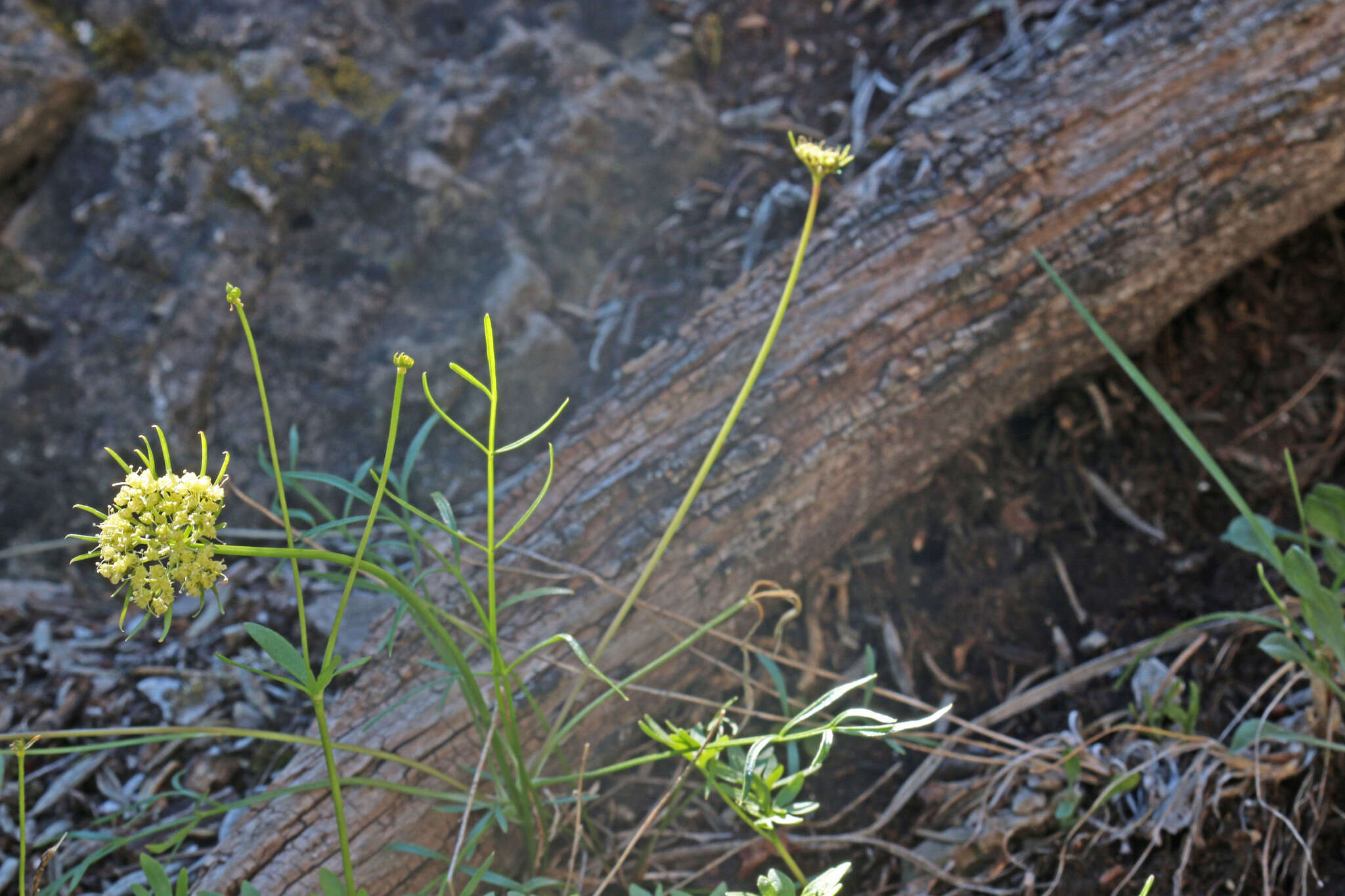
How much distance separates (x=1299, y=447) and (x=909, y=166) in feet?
3.38

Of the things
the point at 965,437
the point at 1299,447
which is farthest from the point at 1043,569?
the point at 1299,447

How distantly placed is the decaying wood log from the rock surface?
69 cm

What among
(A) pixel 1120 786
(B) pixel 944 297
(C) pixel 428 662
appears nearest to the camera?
(C) pixel 428 662

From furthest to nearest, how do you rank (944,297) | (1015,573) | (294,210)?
(294,210) → (1015,573) → (944,297)

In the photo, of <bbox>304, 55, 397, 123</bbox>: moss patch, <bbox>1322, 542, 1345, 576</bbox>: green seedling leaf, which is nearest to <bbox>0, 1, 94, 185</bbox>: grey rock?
<bbox>304, 55, 397, 123</bbox>: moss patch

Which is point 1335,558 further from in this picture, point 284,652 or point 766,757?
point 284,652

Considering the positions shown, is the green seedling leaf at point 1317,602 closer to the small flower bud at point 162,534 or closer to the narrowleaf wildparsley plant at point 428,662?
the narrowleaf wildparsley plant at point 428,662

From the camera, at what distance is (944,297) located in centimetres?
156

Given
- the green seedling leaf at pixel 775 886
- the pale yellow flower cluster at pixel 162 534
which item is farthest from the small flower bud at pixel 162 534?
the green seedling leaf at pixel 775 886

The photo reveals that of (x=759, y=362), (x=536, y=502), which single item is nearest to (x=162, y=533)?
(x=536, y=502)

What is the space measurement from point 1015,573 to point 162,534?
1.57 metres

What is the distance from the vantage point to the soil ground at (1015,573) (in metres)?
1.54

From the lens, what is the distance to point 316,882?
119 centimetres

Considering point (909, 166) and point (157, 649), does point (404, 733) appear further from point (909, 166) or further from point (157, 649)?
point (909, 166)
